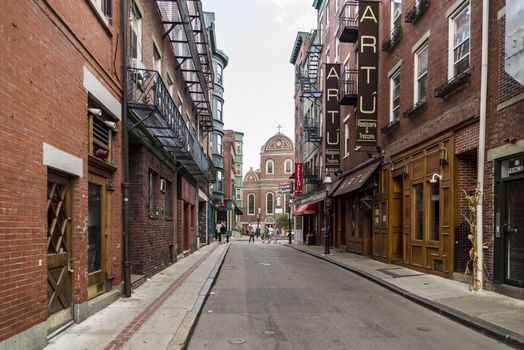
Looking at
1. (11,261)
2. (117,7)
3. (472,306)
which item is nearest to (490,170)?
(472,306)

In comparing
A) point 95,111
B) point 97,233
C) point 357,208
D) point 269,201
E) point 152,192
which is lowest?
point 269,201

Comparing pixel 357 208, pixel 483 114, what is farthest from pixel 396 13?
pixel 357 208

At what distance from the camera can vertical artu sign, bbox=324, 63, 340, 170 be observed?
24.8m

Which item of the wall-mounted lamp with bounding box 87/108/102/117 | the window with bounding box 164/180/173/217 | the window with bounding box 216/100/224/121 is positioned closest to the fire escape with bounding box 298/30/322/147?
the window with bounding box 216/100/224/121

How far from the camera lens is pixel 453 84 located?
11.7m

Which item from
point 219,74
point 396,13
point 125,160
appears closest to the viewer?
point 125,160

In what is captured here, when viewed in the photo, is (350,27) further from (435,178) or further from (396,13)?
(435,178)

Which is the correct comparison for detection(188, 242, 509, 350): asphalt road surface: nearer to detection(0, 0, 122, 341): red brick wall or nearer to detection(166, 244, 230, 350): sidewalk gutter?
detection(166, 244, 230, 350): sidewalk gutter

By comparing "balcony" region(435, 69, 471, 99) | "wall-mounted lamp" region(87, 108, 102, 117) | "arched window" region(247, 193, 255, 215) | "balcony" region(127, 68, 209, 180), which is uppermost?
"balcony" region(435, 69, 471, 99)

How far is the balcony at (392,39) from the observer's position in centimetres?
1620

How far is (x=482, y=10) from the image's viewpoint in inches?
416

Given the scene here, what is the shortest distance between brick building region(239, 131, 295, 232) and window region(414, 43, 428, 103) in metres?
70.3

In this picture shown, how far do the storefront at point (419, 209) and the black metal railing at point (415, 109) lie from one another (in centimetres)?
105

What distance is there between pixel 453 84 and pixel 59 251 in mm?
9420
